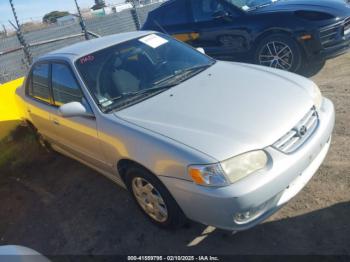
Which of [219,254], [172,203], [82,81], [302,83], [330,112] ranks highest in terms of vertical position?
[82,81]

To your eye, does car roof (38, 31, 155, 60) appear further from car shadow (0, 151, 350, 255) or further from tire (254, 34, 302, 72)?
tire (254, 34, 302, 72)

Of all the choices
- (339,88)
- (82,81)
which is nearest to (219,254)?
(82,81)

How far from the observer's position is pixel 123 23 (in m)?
14.6

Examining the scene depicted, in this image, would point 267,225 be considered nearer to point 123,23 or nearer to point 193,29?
point 193,29

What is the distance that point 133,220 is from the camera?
3.69 metres

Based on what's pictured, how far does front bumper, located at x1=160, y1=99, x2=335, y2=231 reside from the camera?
2617 millimetres

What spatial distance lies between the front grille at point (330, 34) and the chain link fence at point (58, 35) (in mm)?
6765

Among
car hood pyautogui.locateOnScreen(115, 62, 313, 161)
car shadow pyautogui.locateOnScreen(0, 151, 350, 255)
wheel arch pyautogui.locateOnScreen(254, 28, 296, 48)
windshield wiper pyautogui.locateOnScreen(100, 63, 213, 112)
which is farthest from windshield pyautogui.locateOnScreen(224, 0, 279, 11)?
car shadow pyautogui.locateOnScreen(0, 151, 350, 255)

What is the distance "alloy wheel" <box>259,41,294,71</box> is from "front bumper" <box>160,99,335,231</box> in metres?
3.51

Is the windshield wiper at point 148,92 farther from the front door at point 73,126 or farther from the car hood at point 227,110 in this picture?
the front door at point 73,126

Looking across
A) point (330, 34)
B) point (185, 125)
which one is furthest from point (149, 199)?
point (330, 34)

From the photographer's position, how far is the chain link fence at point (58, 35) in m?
10.4

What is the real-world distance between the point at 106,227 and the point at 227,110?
1.69 metres

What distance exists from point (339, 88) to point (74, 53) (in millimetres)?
3744
